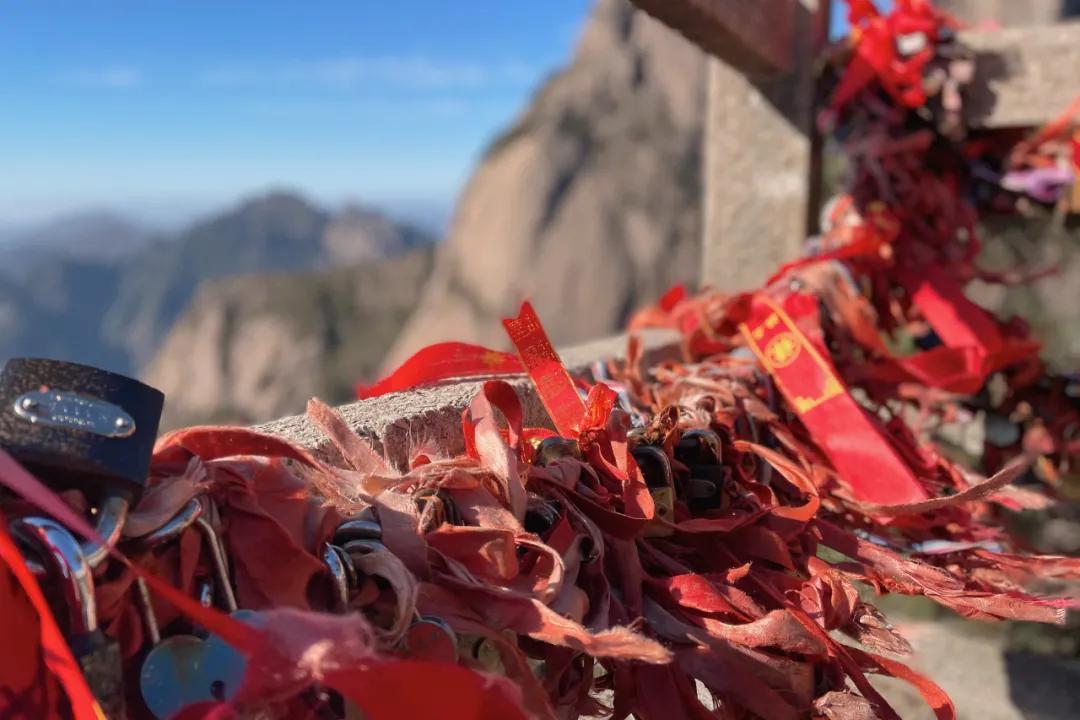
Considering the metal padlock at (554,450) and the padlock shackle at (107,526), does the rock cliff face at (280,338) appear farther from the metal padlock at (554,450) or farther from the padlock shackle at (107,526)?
the padlock shackle at (107,526)

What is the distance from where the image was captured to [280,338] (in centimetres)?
2962

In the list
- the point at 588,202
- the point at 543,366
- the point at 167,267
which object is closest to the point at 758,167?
the point at 543,366

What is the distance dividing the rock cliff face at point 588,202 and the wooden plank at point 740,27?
18089 millimetres

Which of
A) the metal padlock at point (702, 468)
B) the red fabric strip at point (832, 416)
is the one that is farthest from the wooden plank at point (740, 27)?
the metal padlock at point (702, 468)

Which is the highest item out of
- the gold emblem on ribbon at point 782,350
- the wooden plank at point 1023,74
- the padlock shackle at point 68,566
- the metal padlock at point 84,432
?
the wooden plank at point 1023,74

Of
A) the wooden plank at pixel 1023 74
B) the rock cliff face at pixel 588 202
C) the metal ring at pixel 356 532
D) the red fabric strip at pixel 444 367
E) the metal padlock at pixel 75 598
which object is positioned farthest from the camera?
the rock cliff face at pixel 588 202

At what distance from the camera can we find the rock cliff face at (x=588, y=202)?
20.9 meters

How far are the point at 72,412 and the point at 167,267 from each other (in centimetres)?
7537

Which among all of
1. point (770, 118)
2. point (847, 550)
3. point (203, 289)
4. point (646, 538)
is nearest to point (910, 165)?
point (770, 118)

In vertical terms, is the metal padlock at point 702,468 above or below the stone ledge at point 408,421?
below

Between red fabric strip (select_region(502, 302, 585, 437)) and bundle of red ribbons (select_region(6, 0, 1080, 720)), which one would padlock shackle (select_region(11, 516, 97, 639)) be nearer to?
bundle of red ribbons (select_region(6, 0, 1080, 720))

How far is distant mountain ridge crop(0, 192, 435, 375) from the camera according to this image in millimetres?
64875

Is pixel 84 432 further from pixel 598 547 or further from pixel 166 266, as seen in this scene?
pixel 166 266

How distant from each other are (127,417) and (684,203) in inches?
842
